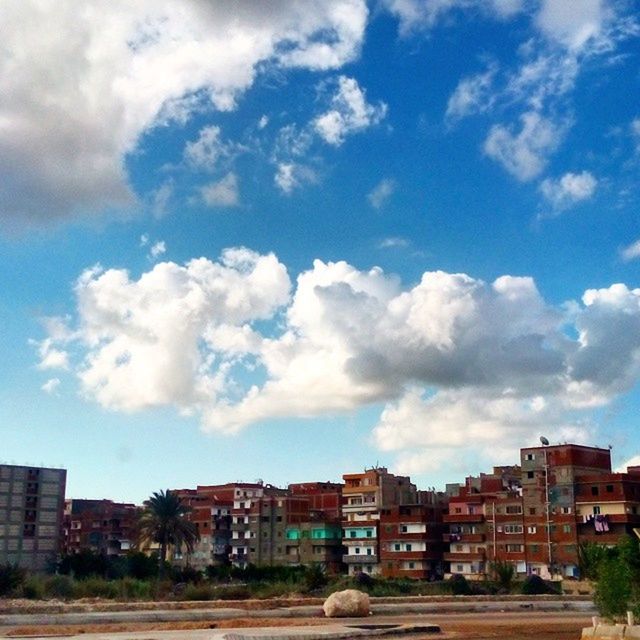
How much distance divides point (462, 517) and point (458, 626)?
6105 cm

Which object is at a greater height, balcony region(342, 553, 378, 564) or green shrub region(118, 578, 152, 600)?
balcony region(342, 553, 378, 564)

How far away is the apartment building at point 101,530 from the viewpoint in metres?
134

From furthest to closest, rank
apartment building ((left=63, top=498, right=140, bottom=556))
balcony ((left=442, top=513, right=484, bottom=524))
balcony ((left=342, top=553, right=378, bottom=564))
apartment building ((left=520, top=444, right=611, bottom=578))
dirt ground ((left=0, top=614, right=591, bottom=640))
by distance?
1. apartment building ((left=63, top=498, right=140, bottom=556))
2. balcony ((left=342, top=553, right=378, bottom=564))
3. balcony ((left=442, top=513, right=484, bottom=524))
4. apartment building ((left=520, top=444, right=611, bottom=578))
5. dirt ground ((left=0, top=614, right=591, bottom=640))

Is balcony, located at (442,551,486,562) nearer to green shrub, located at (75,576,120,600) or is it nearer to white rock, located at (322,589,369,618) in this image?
green shrub, located at (75,576,120,600)

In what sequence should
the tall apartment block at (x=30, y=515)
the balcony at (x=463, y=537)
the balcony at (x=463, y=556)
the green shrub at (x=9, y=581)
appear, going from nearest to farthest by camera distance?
the green shrub at (x=9, y=581)
the balcony at (x=463, y=556)
the balcony at (x=463, y=537)
the tall apartment block at (x=30, y=515)

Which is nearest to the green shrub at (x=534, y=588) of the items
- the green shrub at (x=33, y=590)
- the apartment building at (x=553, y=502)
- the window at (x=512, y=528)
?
the apartment building at (x=553, y=502)

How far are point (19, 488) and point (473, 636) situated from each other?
91913mm

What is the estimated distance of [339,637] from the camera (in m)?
31.1

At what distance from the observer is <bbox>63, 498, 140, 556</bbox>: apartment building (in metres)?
134

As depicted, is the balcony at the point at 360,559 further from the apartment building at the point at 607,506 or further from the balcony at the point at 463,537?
the apartment building at the point at 607,506

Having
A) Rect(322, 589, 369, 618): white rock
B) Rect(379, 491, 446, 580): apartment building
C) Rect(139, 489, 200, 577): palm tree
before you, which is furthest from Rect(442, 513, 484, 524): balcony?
Rect(322, 589, 369, 618): white rock

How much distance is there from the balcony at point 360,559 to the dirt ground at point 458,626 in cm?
6170

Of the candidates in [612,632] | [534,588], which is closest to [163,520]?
[534,588]

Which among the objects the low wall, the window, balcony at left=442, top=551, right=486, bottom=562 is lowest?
the low wall
